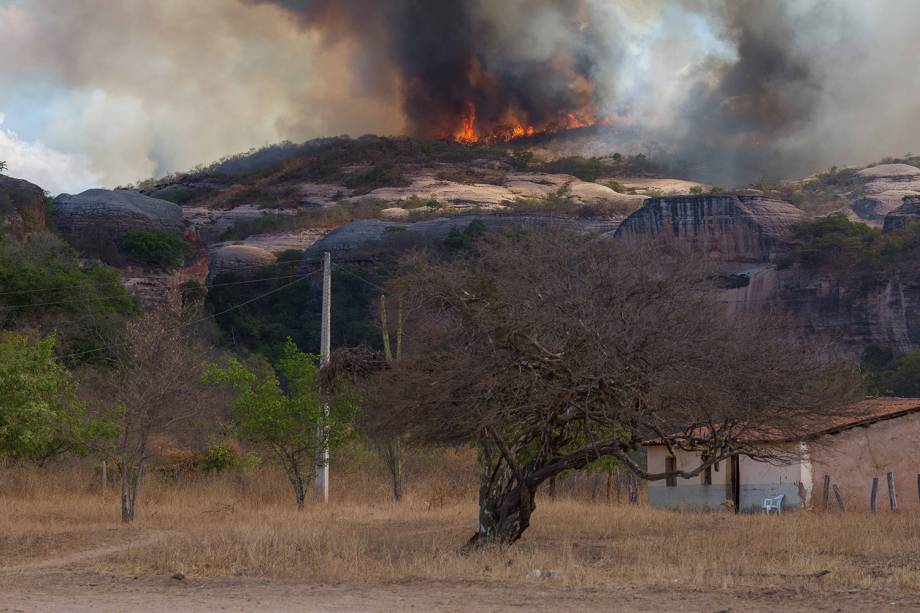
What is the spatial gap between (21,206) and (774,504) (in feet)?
167

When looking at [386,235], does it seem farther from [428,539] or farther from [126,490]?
[428,539]

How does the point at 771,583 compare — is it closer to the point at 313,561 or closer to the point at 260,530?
the point at 313,561

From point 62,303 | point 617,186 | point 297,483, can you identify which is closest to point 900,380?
point 297,483

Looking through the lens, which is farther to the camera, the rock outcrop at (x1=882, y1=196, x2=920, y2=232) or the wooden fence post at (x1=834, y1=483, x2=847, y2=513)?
the rock outcrop at (x1=882, y1=196, x2=920, y2=232)

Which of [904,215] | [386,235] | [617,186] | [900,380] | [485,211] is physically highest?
[617,186]

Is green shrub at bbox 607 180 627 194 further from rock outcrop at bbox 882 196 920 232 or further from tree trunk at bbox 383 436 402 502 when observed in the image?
tree trunk at bbox 383 436 402 502

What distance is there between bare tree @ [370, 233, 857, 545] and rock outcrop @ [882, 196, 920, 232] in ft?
183

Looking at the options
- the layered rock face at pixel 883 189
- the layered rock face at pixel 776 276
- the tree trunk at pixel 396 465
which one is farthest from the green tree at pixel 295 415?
the layered rock face at pixel 883 189

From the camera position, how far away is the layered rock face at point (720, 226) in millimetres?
67125

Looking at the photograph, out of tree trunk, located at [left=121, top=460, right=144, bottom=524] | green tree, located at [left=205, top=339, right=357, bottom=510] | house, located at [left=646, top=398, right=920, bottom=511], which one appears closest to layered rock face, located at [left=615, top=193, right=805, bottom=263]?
house, located at [left=646, top=398, right=920, bottom=511]

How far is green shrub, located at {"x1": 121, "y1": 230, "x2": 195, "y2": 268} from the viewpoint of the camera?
7456cm

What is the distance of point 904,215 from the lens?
7131 cm

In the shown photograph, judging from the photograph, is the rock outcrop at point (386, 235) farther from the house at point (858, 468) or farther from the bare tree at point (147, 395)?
the bare tree at point (147, 395)

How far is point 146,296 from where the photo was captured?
223ft
